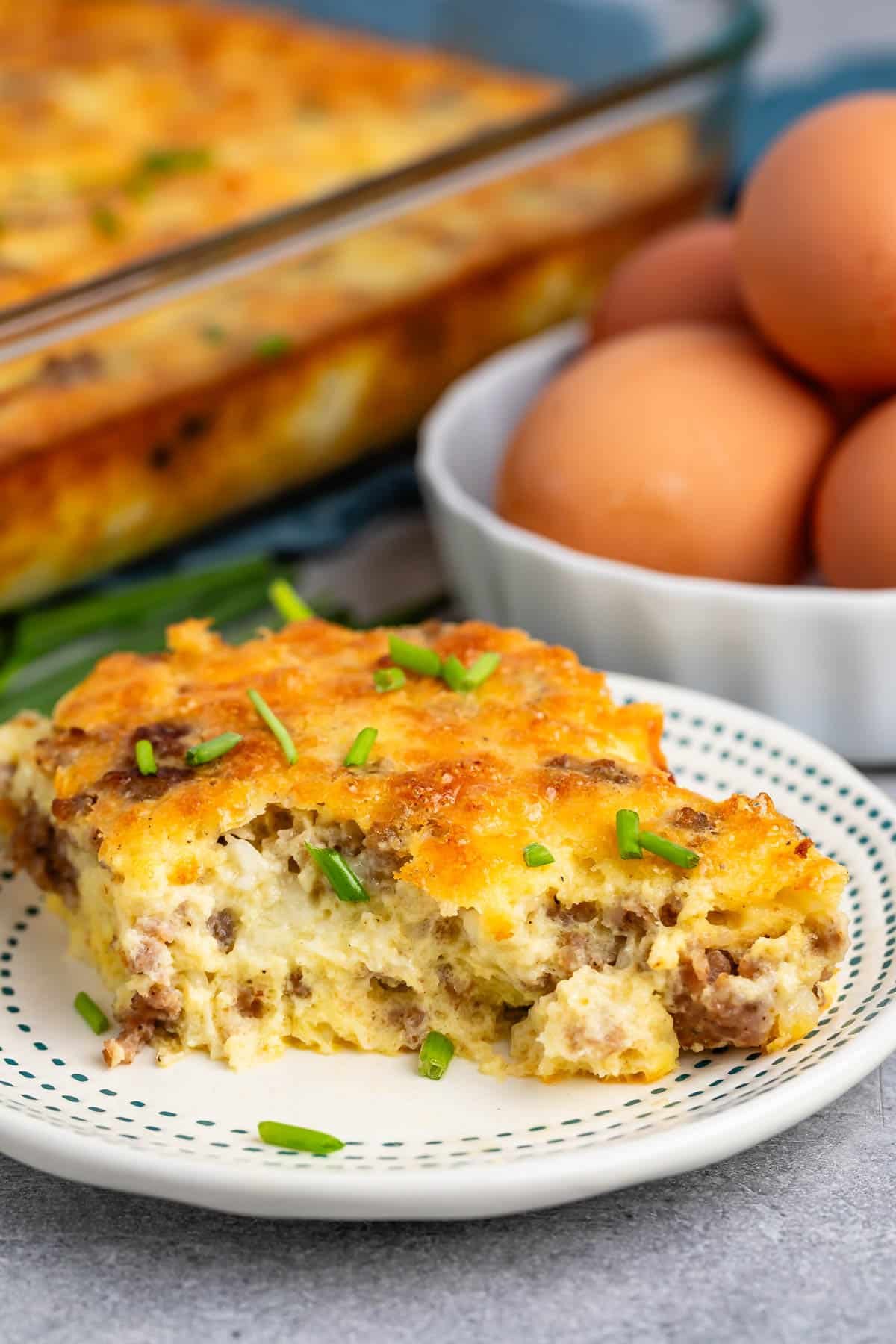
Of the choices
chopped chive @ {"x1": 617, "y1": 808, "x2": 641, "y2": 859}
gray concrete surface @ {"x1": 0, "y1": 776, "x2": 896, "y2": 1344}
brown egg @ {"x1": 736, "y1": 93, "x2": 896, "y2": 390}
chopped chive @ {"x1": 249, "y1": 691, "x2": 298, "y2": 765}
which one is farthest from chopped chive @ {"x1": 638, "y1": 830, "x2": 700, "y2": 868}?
brown egg @ {"x1": 736, "y1": 93, "x2": 896, "y2": 390}

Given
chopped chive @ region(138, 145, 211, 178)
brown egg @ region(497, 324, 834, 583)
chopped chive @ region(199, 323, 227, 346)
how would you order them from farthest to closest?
chopped chive @ region(138, 145, 211, 178) → chopped chive @ region(199, 323, 227, 346) → brown egg @ region(497, 324, 834, 583)

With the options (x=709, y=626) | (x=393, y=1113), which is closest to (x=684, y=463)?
(x=709, y=626)

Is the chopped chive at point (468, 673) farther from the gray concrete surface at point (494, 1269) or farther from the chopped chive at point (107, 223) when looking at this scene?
the chopped chive at point (107, 223)

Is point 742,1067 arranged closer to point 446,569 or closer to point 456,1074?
point 456,1074

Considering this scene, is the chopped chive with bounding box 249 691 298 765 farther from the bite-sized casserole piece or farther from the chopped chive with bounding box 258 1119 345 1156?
the chopped chive with bounding box 258 1119 345 1156

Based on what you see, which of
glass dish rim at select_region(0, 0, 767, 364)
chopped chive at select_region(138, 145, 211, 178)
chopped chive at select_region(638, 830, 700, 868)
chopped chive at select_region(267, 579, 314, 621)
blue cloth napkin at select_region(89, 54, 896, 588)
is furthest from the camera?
chopped chive at select_region(138, 145, 211, 178)

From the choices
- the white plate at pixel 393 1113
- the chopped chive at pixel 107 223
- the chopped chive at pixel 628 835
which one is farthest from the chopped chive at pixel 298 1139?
the chopped chive at pixel 107 223

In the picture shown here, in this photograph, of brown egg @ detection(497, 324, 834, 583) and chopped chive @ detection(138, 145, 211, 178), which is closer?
brown egg @ detection(497, 324, 834, 583)
